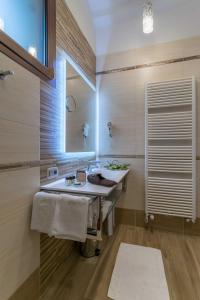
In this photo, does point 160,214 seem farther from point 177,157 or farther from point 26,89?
point 26,89

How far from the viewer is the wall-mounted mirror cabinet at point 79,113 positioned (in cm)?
177

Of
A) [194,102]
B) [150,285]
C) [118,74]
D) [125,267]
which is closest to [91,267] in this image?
[125,267]

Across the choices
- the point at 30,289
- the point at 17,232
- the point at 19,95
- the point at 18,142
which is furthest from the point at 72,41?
the point at 30,289

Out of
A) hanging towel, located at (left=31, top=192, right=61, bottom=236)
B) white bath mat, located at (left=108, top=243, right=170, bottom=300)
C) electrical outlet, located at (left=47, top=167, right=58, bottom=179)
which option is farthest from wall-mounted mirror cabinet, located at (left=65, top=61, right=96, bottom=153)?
white bath mat, located at (left=108, top=243, right=170, bottom=300)

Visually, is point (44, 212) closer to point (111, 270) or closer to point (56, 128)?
point (56, 128)

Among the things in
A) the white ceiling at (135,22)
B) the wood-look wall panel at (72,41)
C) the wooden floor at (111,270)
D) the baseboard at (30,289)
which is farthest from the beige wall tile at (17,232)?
the white ceiling at (135,22)

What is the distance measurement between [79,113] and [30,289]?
5.43 feet

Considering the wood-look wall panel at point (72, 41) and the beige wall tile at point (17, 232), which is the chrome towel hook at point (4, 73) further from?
the wood-look wall panel at point (72, 41)

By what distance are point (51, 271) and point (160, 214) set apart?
1.48 metres

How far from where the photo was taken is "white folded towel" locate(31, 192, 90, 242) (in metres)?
1.09

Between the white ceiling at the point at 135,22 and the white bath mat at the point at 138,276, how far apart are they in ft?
8.56

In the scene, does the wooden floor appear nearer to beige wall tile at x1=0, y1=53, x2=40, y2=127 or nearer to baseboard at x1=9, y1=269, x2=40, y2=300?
baseboard at x1=9, y1=269, x2=40, y2=300

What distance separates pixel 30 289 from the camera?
1.22 metres

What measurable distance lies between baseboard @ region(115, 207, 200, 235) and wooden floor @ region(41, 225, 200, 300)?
0.09m
